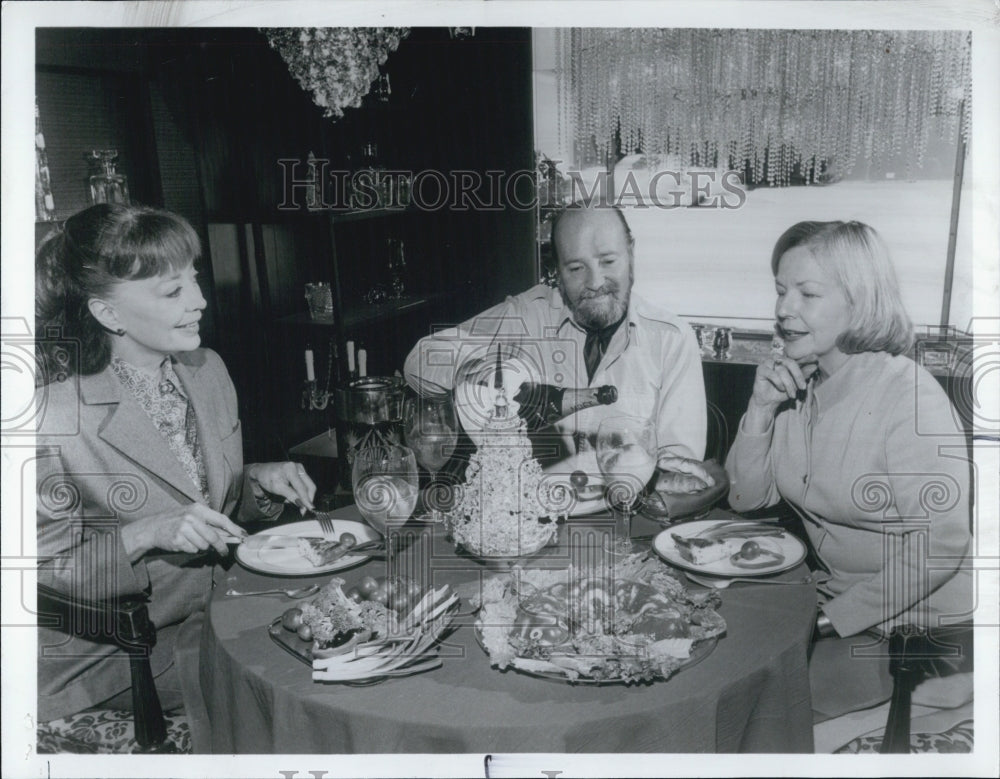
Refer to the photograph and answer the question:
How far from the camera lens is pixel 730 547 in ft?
5.23

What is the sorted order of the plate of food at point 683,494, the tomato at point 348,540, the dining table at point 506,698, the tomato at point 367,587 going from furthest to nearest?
1. the plate of food at point 683,494
2. the tomato at point 348,540
3. the tomato at point 367,587
4. the dining table at point 506,698

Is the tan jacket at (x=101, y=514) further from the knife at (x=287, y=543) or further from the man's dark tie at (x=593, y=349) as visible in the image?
the man's dark tie at (x=593, y=349)

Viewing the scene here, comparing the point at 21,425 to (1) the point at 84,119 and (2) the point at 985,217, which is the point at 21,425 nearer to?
(1) the point at 84,119

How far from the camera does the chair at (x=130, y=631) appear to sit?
156cm

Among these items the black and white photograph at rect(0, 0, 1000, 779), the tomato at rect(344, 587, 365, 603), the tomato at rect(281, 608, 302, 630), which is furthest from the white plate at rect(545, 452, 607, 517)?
the tomato at rect(281, 608, 302, 630)

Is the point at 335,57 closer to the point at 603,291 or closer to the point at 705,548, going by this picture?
the point at 603,291

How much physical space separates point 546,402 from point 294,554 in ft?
1.96

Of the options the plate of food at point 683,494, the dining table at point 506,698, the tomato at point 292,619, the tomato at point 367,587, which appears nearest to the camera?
the dining table at point 506,698

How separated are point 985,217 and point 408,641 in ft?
4.67

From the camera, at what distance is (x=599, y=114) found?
1.70 m

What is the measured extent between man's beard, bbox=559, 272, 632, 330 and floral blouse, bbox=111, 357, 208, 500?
0.82 m

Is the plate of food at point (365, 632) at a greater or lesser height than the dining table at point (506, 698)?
greater

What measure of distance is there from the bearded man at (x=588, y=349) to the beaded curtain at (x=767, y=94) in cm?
22

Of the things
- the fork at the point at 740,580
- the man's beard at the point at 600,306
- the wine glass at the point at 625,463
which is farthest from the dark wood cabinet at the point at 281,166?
the fork at the point at 740,580
